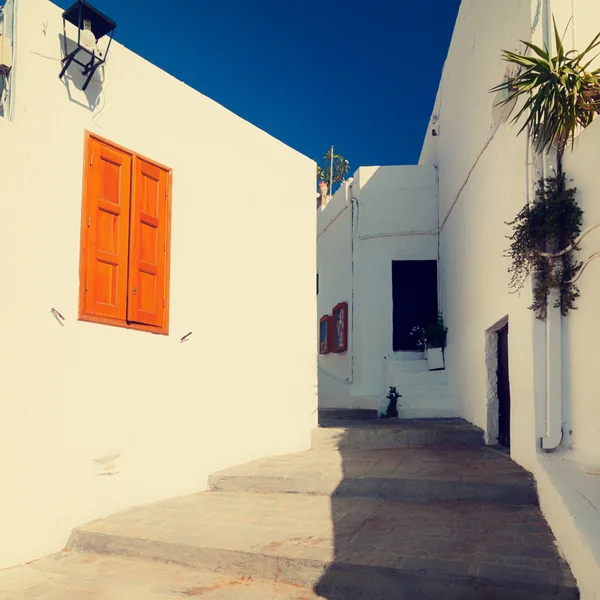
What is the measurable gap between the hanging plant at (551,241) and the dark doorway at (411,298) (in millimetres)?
6318

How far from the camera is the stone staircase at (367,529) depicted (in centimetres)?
388

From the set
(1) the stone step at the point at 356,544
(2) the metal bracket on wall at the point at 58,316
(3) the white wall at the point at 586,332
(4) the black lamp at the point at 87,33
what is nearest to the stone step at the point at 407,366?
(1) the stone step at the point at 356,544

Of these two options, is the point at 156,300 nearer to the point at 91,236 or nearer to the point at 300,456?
the point at 91,236

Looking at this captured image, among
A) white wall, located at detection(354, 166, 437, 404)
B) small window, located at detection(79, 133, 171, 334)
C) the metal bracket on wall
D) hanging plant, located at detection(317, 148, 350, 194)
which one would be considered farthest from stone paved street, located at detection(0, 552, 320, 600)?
hanging plant, located at detection(317, 148, 350, 194)

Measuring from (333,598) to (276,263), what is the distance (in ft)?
16.0

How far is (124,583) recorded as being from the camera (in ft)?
14.4

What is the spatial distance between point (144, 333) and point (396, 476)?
271 centimetres

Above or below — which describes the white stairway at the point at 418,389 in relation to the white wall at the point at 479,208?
below

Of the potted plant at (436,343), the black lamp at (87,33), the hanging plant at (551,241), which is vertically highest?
the black lamp at (87,33)

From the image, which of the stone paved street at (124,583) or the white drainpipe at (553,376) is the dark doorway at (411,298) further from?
the stone paved street at (124,583)

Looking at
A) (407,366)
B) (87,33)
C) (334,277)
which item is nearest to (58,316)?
(87,33)

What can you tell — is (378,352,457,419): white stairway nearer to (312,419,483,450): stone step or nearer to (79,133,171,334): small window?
(312,419,483,450): stone step

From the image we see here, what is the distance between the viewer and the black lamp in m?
5.39

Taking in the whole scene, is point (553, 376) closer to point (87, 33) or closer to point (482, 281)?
point (482, 281)
